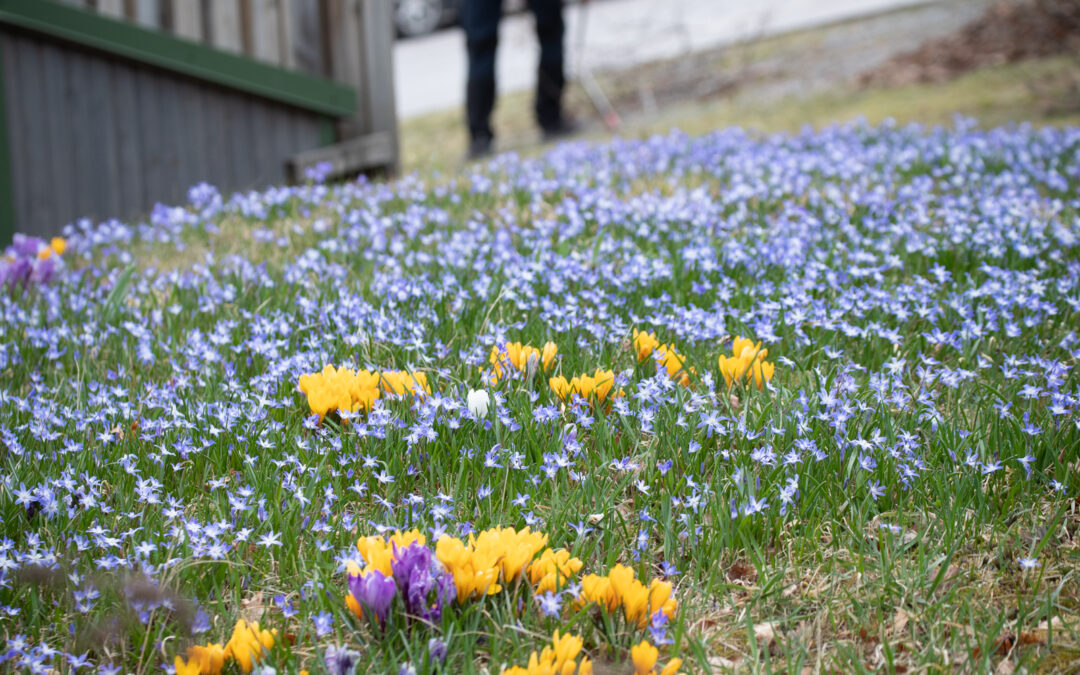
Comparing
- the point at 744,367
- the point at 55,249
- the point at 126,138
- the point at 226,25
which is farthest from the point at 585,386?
the point at 226,25

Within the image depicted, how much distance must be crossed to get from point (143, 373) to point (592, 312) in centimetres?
150

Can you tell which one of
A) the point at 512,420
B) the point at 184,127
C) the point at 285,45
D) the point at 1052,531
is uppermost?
the point at 285,45

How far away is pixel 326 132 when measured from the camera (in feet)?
23.4

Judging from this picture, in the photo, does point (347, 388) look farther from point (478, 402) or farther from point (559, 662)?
point (559, 662)

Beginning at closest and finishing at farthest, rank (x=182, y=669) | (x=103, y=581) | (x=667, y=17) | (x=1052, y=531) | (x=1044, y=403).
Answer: (x=182, y=669), (x=103, y=581), (x=1052, y=531), (x=1044, y=403), (x=667, y=17)

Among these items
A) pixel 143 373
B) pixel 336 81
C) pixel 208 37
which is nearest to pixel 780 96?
pixel 336 81

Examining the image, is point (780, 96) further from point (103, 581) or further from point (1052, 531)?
point (103, 581)

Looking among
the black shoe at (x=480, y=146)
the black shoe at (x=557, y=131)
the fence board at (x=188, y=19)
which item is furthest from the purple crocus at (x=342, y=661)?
the black shoe at (x=557, y=131)

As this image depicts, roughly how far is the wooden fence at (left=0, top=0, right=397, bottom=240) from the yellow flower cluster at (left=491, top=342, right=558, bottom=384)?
3.90m

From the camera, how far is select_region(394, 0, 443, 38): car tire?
A: 20.0 meters

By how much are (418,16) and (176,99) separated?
14.9 meters

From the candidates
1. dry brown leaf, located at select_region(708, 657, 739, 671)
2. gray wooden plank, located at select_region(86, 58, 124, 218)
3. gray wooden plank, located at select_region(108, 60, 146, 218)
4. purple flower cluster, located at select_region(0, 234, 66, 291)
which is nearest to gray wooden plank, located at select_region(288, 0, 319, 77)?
gray wooden plank, located at select_region(108, 60, 146, 218)

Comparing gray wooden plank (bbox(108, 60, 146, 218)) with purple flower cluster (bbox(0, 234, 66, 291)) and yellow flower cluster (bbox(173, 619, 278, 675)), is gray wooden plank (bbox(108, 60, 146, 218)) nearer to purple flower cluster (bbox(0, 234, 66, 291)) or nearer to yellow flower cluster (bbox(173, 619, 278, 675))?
purple flower cluster (bbox(0, 234, 66, 291))

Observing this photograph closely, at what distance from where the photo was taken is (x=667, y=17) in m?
16.2
